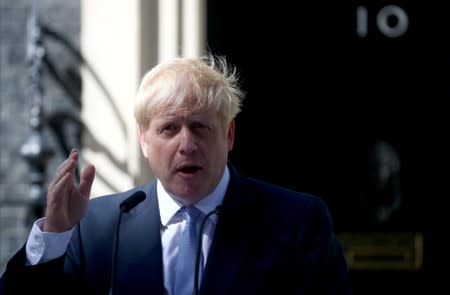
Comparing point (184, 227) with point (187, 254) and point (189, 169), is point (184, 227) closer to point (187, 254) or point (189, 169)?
point (187, 254)

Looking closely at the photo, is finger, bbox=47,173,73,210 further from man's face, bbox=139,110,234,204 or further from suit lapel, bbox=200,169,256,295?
suit lapel, bbox=200,169,256,295

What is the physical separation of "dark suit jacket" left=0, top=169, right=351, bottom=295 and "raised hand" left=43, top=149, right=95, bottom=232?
11 centimetres

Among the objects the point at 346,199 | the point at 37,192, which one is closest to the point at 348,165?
the point at 346,199

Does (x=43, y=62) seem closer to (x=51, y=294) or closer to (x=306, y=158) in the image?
(x=306, y=158)

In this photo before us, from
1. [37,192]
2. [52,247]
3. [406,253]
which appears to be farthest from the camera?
[406,253]

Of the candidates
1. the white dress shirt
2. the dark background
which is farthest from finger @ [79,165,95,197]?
the dark background

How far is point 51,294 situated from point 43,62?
3178mm

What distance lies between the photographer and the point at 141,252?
2684mm

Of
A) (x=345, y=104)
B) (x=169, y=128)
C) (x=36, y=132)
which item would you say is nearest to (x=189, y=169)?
(x=169, y=128)

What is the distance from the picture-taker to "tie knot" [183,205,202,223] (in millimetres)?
2707

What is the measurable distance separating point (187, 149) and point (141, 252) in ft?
1.07

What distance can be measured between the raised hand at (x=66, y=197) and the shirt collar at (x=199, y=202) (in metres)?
0.28

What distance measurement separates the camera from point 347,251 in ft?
19.5

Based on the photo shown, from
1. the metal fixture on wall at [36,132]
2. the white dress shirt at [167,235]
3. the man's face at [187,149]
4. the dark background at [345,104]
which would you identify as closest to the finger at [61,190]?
the white dress shirt at [167,235]
